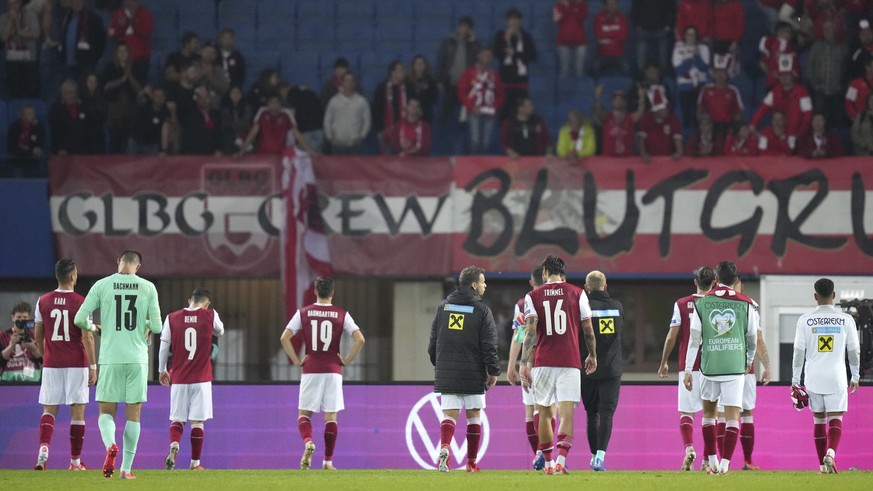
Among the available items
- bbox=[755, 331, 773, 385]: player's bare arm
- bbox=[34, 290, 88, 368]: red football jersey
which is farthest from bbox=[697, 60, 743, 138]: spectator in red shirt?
bbox=[34, 290, 88, 368]: red football jersey

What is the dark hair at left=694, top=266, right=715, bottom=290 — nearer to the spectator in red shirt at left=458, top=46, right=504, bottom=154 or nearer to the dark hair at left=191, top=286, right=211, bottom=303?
the dark hair at left=191, top=286, right=211, bottom=303

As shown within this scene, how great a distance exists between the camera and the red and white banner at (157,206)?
19.2 metres

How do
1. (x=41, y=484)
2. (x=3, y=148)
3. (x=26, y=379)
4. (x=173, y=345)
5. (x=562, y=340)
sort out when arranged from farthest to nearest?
(x=3, y=148), (x=26, y=379), (x=173, y=345), (x=562, y=340), (x=41, y=484)

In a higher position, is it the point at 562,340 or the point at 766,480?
the point at 562,340

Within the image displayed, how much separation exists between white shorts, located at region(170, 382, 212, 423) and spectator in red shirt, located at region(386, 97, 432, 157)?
6.86 m

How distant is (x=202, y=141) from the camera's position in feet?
65.3

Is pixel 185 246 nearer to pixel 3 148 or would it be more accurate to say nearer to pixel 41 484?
pixel 3 148

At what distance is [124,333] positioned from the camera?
39.4 ft

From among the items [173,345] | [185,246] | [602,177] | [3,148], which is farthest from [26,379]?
[602,177]

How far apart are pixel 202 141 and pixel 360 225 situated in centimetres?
246

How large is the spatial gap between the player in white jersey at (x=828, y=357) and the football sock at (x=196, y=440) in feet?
17.7

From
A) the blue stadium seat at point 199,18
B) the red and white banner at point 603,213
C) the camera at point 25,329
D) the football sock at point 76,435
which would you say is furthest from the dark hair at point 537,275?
the blue stadium seat at point 199,18

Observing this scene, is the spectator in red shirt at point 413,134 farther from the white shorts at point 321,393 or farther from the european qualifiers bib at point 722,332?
the european qualifiers bib at point 722,332

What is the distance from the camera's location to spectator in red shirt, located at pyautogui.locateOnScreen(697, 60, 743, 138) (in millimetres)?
20188
